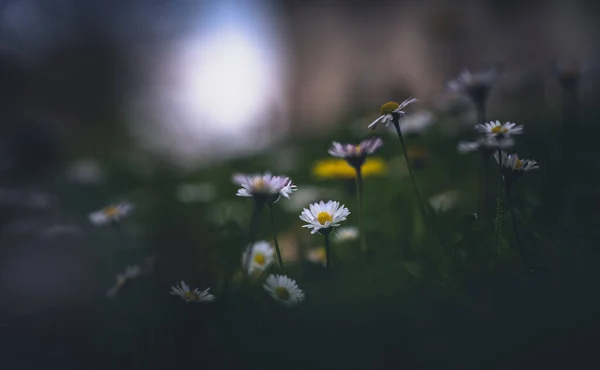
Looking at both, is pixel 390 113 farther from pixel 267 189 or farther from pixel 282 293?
pixel 282 293

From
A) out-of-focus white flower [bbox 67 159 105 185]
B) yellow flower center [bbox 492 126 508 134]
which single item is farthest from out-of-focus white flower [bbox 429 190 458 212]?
out-of-focus white flower [bbox 67 159 105 185]

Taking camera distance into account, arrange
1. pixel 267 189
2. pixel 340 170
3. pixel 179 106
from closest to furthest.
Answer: pixel 267 189, pixel 340 170, pixel 179 106

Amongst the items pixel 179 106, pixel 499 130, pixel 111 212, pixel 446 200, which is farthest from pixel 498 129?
pixel 179 106

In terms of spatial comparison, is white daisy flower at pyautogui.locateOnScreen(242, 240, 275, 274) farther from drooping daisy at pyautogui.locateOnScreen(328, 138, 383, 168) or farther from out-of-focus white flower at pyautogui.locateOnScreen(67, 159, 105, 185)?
out-of-focus white flower at pyautogui.locateOnScreen(67, 159, 105, 185)

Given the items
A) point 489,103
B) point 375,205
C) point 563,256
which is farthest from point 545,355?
point 489,103

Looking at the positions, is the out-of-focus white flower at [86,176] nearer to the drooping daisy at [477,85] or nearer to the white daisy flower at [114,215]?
the white daisy flower at [114,215]

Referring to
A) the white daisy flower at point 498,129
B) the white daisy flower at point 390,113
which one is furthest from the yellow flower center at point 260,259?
the white daisy flower at point 498,129
